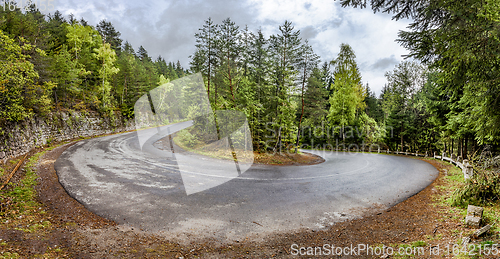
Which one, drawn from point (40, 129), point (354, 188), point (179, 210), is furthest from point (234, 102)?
point (40, 129)

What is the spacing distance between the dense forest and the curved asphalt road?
14.2 feet

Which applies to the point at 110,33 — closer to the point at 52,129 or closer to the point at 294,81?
the point at 52,129

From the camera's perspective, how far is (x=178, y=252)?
155 inches

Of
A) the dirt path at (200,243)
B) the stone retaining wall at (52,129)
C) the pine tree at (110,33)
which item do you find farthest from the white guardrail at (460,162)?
the pine tree at (110,33)

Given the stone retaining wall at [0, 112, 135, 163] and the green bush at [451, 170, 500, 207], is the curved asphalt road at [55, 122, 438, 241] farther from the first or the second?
the stone retaining wall at [0, 112, 135, 163]

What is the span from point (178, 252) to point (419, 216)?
247 inches

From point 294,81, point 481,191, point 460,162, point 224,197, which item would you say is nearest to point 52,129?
point 224,197

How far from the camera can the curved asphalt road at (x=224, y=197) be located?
5.11 m

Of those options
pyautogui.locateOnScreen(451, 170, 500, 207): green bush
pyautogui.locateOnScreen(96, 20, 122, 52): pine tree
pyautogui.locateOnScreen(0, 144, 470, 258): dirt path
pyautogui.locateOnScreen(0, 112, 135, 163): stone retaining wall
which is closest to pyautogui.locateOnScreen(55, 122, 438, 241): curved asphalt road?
pyautogui.locateOnScreen(0, 144, 470, 258): dirt path

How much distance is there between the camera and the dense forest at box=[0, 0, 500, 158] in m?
5.25

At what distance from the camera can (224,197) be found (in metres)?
6.93

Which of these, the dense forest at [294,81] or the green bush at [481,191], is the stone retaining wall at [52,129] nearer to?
the dense forest at [294,81]

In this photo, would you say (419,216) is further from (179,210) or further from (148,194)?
(148,194)

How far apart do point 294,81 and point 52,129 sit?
21533mm
